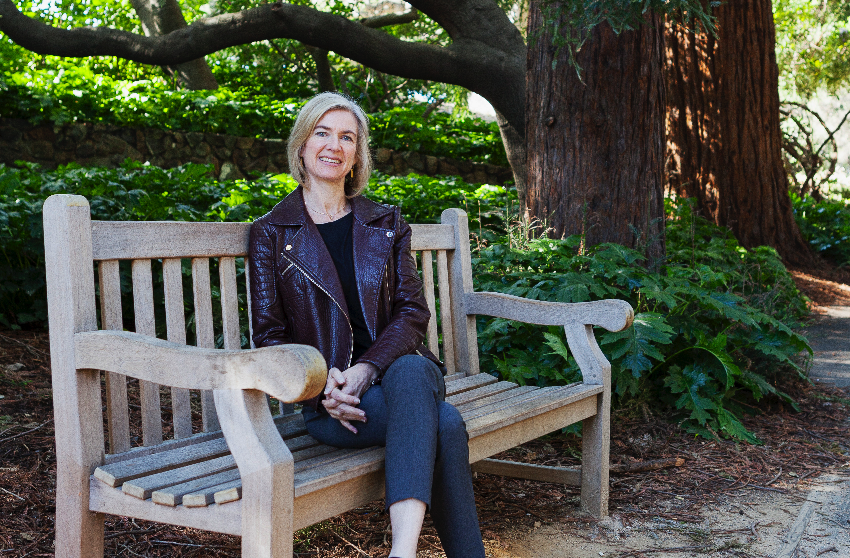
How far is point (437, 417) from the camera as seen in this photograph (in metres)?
2.02

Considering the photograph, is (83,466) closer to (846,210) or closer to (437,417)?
(437,417)

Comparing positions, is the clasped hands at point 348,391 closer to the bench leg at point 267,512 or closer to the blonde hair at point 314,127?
the bench leg at point 267,512

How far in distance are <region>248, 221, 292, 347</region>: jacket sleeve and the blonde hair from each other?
302 millimetres

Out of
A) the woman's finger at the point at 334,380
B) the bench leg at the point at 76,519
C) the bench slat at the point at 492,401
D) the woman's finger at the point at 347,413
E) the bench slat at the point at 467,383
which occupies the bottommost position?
the bench leg at the point at 76,519

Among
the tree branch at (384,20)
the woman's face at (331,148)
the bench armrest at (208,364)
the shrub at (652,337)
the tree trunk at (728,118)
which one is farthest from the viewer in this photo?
the tree branch at (384,20)

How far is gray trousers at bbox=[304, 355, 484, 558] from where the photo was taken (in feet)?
6.19

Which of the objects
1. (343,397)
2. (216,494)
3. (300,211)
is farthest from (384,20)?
(216,494)

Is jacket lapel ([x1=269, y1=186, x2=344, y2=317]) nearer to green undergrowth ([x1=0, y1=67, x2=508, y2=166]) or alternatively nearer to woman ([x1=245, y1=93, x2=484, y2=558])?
woman ([x1=245, y1=93, x2=484, y2=558])

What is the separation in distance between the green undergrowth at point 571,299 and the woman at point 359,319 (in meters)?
1.31

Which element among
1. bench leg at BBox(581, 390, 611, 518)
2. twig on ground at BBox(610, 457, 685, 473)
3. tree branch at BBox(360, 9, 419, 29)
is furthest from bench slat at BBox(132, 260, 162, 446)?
tree branch at BBox(360, 9, 419, 29)

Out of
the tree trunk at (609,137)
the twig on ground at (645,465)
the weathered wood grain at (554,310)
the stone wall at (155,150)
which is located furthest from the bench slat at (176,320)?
the stone wall at (155,150)

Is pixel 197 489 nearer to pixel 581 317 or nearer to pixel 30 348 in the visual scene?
pixel 581 317

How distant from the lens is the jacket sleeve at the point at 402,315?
2.18 meters

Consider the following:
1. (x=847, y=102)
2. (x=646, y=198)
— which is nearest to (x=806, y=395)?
(x=646, y=198)
